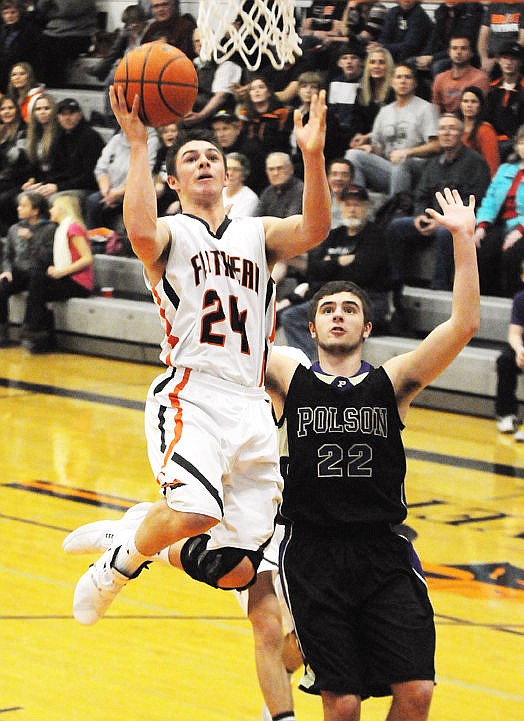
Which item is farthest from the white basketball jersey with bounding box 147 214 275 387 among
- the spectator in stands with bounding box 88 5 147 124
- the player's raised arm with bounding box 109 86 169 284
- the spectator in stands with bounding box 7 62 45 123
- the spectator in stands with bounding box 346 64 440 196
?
the spectator in stands with bounding box 7 62 45 123

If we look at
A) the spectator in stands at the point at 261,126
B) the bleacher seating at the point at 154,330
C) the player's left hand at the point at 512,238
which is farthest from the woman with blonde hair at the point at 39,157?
the player's left hand at the point at 512,238

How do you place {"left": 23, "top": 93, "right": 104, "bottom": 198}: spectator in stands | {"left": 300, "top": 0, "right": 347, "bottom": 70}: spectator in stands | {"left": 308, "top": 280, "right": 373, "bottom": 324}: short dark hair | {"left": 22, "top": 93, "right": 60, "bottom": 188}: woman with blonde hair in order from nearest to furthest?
{"left": 308, "top": 280, "right": 373, "bottom": 324}: short dark hair < {"left": 300, "top": 0, "right": 347, "bottom": 70}: spectator in stands < {"left": 22, "top": 93, "right": 60, "bottom": 188}: woman with blonde hair < {"left": 23, "top": 93, "right": 104, "bottom": 198}: spectator in stands

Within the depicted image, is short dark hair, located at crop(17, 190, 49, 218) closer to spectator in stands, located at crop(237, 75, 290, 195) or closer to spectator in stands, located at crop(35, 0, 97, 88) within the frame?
spectator in stands, located at crop(237, 75, 290, 195)

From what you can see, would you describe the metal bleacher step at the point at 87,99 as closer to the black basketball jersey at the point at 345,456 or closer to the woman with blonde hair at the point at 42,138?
the woman with blonde hair at the point at 42,138

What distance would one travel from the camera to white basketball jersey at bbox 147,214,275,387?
16.5 ft

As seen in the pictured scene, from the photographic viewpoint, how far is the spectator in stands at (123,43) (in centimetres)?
1551

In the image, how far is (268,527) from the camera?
5074mm

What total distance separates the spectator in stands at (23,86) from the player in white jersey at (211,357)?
10942 millimetres

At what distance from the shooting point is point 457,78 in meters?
12.2

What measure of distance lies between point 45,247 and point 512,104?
15.8 ft

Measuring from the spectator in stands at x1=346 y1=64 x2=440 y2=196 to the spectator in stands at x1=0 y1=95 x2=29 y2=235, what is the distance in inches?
180

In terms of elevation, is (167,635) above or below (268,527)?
below

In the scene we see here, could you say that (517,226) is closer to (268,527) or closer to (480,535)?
(480,535)

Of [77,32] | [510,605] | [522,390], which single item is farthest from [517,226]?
[77,32]
